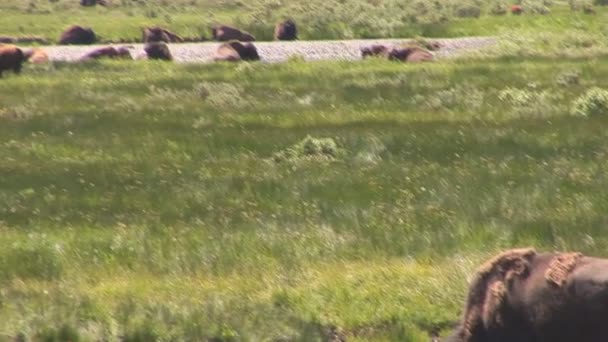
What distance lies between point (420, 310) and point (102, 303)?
2765 mm

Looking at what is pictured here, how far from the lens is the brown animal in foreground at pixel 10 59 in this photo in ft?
115

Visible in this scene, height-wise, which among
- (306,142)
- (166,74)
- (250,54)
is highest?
(306,142)

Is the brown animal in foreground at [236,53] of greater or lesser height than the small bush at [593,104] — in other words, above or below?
below

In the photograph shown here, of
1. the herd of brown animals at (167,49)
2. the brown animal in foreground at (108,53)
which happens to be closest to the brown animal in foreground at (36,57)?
the herd of brown animals at (167,49)

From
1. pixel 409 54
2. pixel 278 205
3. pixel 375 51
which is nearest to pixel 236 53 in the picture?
pixel 375 51

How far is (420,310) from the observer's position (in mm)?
10750

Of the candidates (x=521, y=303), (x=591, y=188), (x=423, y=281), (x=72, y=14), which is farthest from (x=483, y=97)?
(x=72, y=14)

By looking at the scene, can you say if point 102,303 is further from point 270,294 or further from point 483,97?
point 483,97

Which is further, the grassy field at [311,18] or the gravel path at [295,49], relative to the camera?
the grassy field at [311,18]

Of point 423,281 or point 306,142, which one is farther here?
point 306,142

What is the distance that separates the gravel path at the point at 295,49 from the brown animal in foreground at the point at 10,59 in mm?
8692

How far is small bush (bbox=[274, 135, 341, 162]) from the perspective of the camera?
61.4 ft

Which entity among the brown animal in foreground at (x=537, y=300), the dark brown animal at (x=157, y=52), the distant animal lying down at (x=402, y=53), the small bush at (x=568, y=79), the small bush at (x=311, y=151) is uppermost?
the brown animal in foreground at (x=537, y=300)

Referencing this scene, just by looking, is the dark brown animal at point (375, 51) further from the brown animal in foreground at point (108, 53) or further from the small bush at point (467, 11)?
the small bush at point (467, 11)
